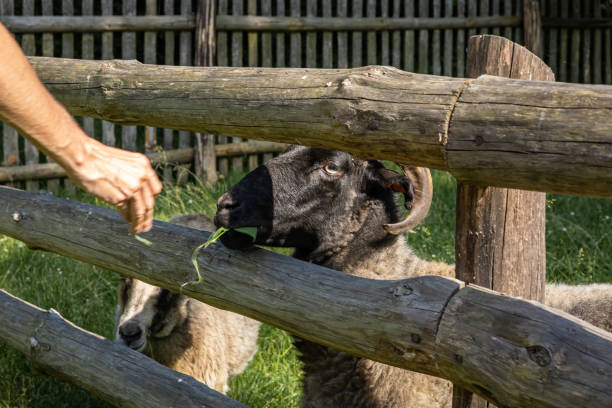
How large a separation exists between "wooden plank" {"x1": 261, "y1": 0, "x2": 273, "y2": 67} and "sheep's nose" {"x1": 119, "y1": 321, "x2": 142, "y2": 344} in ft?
16.9

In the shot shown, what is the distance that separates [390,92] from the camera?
6.39 ft

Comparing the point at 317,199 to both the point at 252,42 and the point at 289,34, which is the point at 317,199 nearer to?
the point at 252,42

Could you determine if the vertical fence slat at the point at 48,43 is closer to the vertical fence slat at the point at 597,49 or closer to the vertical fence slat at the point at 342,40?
the vertical fence slat at the point at 342,40

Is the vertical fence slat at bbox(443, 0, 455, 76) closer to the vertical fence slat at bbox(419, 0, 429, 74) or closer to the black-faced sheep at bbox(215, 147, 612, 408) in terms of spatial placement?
the vertical fence slat at bbox(419, 0, 429, 74)

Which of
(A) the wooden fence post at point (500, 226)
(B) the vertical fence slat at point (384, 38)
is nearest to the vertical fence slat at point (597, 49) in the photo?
(B) the vertical fence slat at point (384, 38)

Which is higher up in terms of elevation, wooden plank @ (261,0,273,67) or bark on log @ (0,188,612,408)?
wooden plank @ (261,0,273,67)

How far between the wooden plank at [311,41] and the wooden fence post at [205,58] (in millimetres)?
1289

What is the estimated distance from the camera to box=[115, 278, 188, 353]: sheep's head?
3.76 m

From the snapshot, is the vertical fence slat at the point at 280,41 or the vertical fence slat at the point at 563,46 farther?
the vertical fence slat at the point at 563,46

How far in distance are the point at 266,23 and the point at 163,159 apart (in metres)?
2.11

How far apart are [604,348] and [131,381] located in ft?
7.08

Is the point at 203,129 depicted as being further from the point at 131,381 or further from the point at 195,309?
the point at 195,309

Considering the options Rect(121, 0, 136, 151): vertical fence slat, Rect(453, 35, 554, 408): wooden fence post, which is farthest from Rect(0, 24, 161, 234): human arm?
Rect(121, 0, 136, 151): vertical fence slat

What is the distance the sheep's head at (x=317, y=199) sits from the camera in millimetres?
2717
